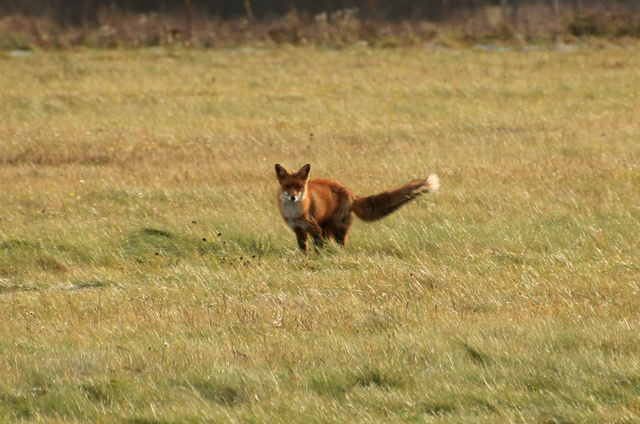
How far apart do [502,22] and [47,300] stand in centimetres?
2643

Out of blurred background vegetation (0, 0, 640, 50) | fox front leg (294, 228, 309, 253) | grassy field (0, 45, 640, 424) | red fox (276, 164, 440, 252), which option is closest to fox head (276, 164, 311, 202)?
red fox (276, 164, 440, 252)

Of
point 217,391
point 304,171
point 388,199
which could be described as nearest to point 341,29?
point 388,199

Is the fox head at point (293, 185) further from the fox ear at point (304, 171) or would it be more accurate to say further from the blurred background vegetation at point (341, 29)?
the blurred background vegetation at point (341, 29)

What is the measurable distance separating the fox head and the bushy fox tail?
2.17 feet

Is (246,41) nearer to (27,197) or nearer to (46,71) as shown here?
(46,71)

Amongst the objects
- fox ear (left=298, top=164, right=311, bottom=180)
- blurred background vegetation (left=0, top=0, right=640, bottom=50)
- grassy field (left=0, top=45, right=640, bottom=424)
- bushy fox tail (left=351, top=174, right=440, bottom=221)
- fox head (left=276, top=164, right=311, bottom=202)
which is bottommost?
grassy field (left=0, top=45, right=640, bottom=424)

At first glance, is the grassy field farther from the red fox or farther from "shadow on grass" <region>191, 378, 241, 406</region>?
the red fox

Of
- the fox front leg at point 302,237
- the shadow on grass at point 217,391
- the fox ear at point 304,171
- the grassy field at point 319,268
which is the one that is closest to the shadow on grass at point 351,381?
the grassy field at point 319,268

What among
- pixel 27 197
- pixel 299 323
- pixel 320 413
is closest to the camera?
pixel 320 413

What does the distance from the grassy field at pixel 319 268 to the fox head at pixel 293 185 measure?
0.58 metres

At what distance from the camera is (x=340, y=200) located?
27.1 feet

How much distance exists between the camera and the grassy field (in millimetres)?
4617

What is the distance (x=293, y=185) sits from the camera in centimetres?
786

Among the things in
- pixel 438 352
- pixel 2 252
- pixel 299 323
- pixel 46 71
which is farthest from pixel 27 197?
pixel 46 71
